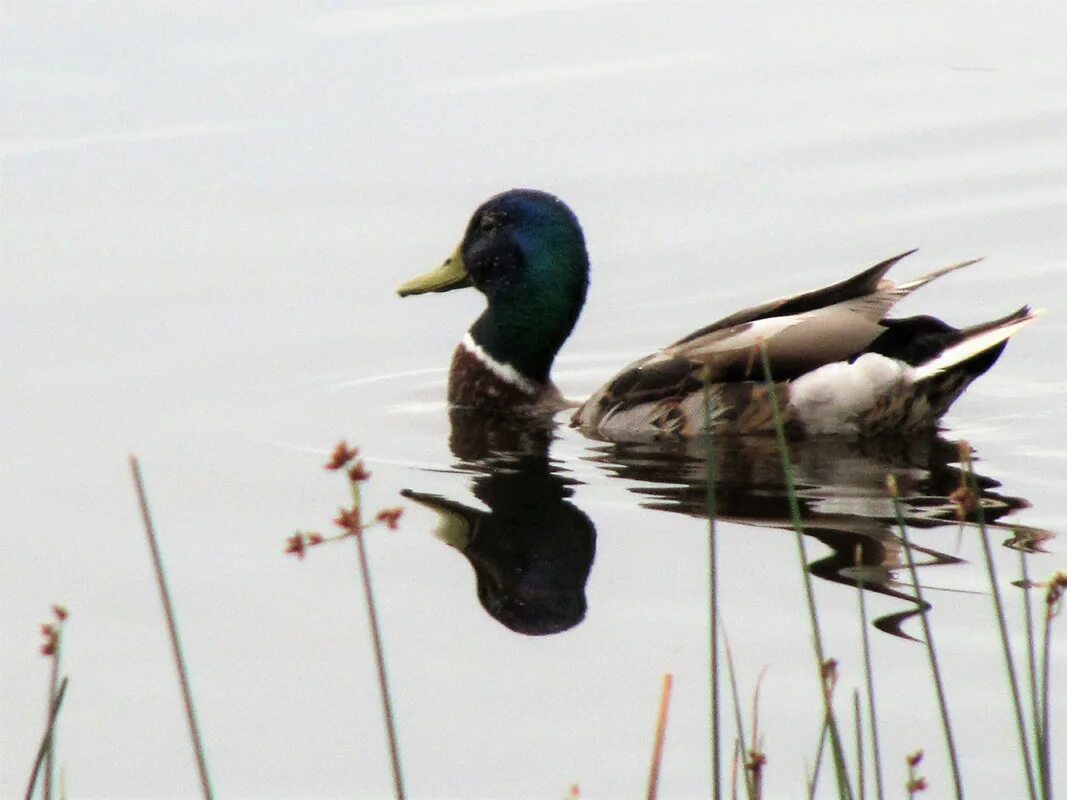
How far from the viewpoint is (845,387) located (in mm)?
8188

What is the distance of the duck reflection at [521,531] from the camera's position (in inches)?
250

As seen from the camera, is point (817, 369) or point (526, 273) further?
point (526, 273)

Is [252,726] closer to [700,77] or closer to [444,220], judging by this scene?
[444,220]

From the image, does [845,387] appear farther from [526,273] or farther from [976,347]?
[526,273]

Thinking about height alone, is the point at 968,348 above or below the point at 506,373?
below

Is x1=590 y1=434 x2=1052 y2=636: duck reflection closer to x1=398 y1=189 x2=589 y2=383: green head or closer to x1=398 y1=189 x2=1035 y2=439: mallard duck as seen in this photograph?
x1=398 y1=189 x2=1035 y2=439: mallard duck

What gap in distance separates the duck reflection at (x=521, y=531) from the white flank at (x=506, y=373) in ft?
1.27

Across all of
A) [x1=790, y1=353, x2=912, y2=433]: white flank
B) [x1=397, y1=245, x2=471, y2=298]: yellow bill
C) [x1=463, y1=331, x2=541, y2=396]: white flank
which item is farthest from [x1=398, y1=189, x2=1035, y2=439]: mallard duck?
[x1=397, y1=245, x2=471, y2=298]: yellow bill

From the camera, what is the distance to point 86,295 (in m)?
9.95

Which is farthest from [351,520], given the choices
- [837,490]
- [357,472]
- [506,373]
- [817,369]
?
[506,373]

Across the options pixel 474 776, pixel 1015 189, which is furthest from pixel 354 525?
pixel 1015 189

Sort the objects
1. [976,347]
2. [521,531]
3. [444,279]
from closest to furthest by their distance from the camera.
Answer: [521,531] < [976,347] < [444,279]

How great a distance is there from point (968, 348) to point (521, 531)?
2.01m

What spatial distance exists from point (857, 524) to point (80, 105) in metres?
7.04
